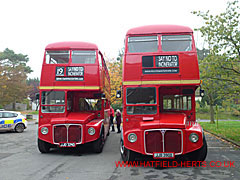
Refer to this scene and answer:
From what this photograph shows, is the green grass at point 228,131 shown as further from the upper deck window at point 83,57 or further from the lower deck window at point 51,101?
the lower deck window at point 51,101

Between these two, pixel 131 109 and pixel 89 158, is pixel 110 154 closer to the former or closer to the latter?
pixel 89 158

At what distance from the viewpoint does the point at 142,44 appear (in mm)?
8758

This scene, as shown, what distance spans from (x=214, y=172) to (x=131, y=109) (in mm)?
2951

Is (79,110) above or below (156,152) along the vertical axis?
above

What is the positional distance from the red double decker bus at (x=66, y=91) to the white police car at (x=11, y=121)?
9.56m

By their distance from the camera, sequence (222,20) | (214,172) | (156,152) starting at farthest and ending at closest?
1. (222,20)
2. (156,152)
3. (214,172)

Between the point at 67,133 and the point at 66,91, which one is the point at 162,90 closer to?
the point at 66,91

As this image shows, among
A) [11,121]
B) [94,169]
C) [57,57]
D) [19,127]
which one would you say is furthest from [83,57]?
[19,127]

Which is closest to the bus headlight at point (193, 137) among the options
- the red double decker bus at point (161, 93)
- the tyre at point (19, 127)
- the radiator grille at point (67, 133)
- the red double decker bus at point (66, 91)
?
the red double decker bus at point (161, 93)

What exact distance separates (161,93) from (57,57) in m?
4.41

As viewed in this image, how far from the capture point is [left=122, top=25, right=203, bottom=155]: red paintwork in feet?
24.8

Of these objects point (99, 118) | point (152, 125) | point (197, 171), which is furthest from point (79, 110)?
point (197, 171)

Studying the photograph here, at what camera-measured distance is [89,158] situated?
30.7 ft

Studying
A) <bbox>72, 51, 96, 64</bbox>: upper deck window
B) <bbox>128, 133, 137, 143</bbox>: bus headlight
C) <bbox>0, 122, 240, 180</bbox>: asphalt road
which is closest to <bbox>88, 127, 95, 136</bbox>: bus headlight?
<bbox>0, 122, 240, 180</bbox>: asphalt road
